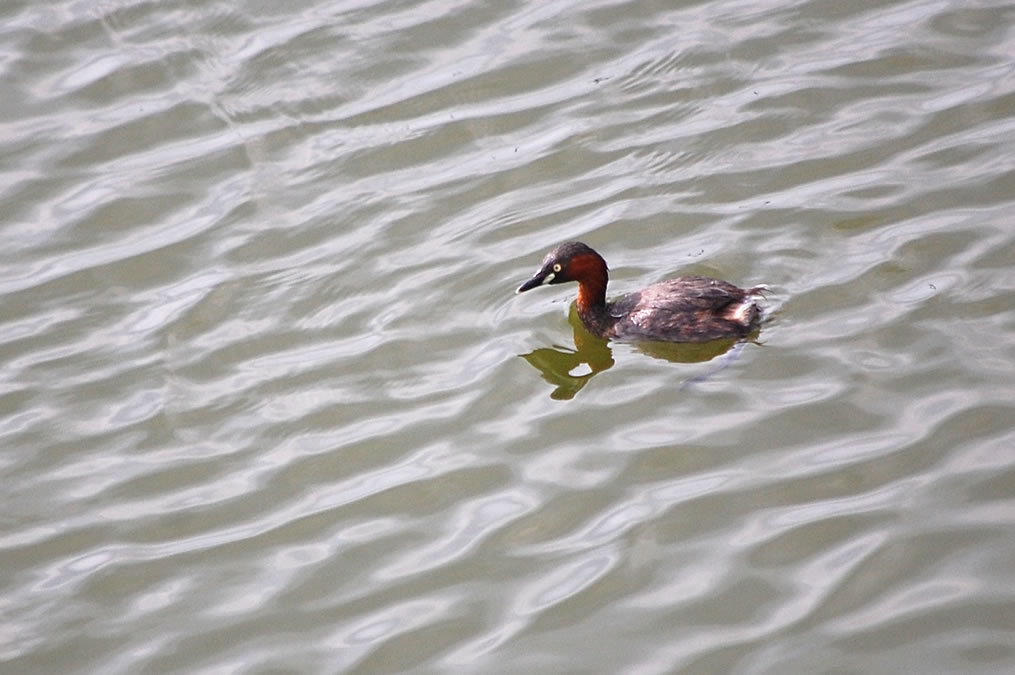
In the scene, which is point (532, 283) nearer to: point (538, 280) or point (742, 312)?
point (538, 280)

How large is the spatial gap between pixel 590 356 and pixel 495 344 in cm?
49

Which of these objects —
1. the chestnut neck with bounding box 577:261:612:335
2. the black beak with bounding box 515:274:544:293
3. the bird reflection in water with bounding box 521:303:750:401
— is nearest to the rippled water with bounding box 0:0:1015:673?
the bird reflection in water with bounding box 521:303:750:401

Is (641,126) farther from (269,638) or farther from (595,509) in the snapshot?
(269,638)

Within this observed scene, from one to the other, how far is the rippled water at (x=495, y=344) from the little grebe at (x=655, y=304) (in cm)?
11

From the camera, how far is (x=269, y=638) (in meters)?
5.00

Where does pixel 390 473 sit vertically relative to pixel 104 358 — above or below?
below

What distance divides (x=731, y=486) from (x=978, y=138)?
10.2 ft

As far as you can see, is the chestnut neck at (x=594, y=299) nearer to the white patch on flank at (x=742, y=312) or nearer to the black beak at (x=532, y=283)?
the black beak at (x=532, y=283)

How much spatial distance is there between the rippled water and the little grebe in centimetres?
11

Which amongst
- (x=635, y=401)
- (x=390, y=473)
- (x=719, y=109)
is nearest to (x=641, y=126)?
(x=719, y=109)

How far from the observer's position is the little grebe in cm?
623

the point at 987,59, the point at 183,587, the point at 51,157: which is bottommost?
the point at 183,587

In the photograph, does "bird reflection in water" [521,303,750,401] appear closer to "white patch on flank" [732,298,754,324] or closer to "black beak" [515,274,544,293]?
"white patch on flank" [732,298,754,324]

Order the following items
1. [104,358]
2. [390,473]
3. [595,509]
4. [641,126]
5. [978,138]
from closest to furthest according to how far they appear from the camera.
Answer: [595,509]
[390,473]
[104,358]
[978,138]
[641,126]
